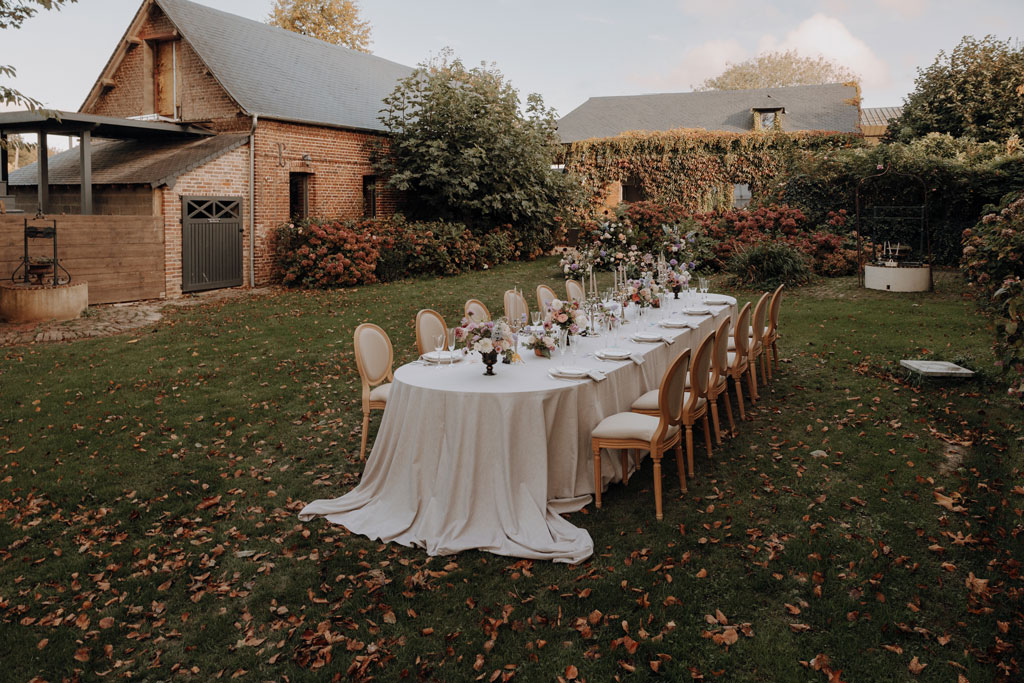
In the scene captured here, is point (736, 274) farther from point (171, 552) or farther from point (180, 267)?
point (171, 552)

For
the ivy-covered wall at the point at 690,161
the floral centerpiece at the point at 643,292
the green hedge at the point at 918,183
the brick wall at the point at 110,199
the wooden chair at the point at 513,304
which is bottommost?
the wooden chair at the point at 513,304

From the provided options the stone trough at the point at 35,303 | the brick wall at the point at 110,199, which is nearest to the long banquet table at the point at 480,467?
the stone trough at the point at 35,303

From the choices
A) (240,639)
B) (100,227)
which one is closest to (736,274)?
(100,227)

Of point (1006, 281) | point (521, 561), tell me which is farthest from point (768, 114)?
point (521, 561)

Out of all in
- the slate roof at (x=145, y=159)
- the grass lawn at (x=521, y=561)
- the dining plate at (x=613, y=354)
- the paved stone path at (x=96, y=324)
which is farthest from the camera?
the slate roof at (x=145, y=159)

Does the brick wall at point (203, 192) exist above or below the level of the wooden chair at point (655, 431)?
above

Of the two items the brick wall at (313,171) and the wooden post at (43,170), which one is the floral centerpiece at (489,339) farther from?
the wooden post at (43,170)

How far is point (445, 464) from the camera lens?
15.6ft

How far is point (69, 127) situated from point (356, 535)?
572 inches

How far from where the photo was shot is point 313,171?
58.5ft

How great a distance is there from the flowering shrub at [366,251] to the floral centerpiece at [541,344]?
1074cm

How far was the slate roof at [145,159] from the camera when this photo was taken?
15.0 meters

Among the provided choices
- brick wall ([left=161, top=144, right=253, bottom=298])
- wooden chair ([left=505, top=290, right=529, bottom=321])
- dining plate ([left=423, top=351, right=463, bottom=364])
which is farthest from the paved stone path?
dining plate ([left=423, top=351, right=463, bottom=364])

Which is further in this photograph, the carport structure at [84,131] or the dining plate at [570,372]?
the carport structure at [84,131]
